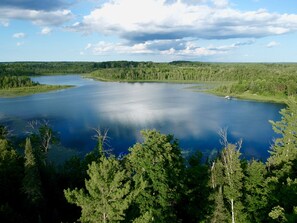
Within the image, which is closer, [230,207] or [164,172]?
[164,172]

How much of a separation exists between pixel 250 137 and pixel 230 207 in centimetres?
3587

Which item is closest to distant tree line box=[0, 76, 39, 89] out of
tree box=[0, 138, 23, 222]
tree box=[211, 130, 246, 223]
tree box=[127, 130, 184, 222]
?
tree box=[0, 138, 23, 222]

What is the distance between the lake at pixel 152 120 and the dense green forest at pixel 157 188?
70.5 feet

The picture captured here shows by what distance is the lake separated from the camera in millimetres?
57938

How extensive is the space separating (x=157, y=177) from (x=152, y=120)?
55.6 m

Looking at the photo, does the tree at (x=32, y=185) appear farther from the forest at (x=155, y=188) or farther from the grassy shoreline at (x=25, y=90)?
the grassy shoreline at (x=25, y=90)

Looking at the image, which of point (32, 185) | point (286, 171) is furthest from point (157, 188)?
point (286, 171)

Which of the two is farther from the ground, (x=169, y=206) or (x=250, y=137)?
(x=169, y=206)

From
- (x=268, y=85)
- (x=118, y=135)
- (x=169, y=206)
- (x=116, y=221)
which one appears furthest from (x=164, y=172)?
(x=268, y=85)

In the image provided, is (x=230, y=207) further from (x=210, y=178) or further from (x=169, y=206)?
(x=169, y=206)

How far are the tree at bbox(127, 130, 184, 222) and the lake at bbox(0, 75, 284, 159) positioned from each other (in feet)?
96.6

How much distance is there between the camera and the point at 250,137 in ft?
202

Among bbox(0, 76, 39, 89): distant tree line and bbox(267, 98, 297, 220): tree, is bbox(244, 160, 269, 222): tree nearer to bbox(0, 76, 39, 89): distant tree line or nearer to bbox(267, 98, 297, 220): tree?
bbox(267, 98, 297, 220): tree

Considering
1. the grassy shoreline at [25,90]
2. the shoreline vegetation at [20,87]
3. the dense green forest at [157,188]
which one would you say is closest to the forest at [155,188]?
the dense green forest at [157,188]
